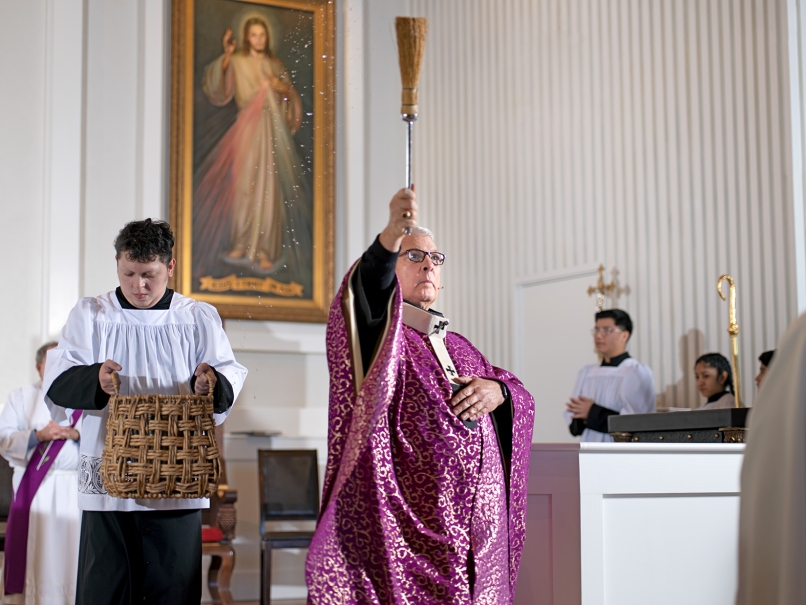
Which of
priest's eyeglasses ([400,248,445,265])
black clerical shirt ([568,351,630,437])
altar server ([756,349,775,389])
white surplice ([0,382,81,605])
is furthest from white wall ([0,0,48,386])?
altar server ([756,349,775,389])

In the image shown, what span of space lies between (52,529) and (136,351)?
9.54ft

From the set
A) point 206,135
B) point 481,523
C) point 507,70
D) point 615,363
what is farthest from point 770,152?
point 481,523

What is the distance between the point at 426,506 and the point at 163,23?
18.5ft

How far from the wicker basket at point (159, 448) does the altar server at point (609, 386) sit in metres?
4.06

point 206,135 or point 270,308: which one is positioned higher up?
point 206,135

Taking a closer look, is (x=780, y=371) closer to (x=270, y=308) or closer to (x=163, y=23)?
(x=270, y=308)

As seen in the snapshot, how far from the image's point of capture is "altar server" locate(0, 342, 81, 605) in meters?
5.61

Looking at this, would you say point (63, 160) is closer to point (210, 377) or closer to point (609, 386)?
point (609, 386)

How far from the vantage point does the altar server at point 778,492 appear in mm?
1397

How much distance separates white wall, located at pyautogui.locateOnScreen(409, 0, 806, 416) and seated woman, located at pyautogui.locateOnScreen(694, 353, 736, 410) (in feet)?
0.80

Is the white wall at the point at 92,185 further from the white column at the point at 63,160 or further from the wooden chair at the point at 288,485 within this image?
the wooden chair at the point at 288,485

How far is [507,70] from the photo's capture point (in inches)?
376

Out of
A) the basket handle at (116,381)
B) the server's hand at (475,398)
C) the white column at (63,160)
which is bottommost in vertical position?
the server's hand at (475,398)

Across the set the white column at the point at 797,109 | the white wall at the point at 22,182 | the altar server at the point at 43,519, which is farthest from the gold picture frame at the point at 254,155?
the white column at the point at 797,109
